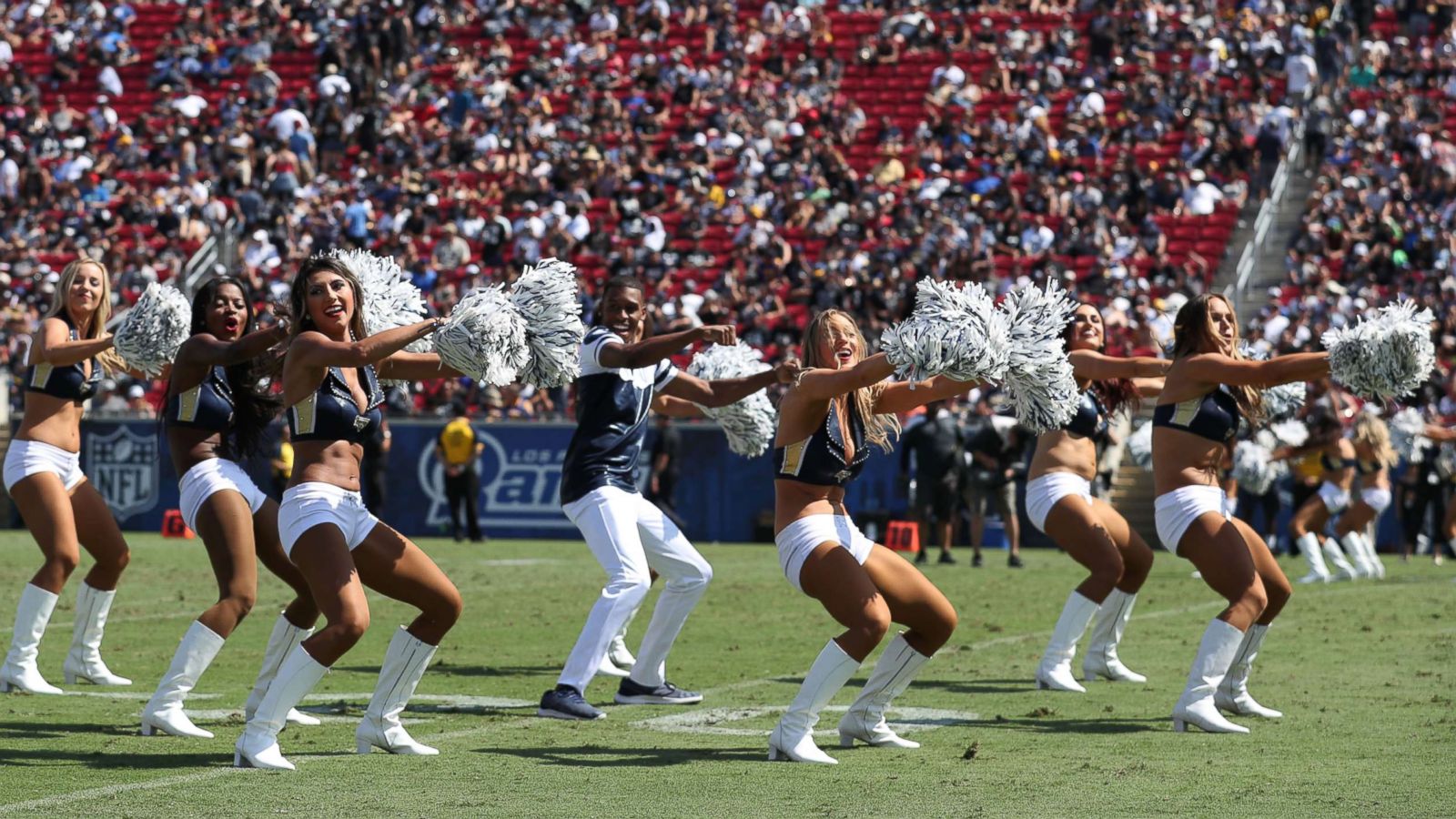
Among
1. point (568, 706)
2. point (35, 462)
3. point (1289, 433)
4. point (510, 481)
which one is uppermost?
point (35, 462)

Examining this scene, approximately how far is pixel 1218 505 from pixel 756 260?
19075mm

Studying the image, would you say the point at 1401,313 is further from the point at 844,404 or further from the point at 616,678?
the point at 616,678

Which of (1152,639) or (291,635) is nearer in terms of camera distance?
(291,635)

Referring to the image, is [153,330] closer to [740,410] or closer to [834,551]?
[740,410]

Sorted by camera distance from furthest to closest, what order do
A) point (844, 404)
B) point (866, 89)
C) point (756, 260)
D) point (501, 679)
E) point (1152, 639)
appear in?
1. point (866, 89)
2. point (756, 260)
3. point (1152, 639)
4. point (501, 679)
5. point (844, 404)

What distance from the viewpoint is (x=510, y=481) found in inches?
914

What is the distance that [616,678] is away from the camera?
953 centimetres

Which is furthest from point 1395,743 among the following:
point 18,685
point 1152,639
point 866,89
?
point 866,89

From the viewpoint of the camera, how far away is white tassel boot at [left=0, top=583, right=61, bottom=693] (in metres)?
8.48

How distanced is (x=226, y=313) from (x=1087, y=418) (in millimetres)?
4168

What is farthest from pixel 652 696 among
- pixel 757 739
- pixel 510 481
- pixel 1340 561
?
pixel 510 481

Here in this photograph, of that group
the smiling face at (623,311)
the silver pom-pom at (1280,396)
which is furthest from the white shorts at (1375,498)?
the smiling face at (623,311)

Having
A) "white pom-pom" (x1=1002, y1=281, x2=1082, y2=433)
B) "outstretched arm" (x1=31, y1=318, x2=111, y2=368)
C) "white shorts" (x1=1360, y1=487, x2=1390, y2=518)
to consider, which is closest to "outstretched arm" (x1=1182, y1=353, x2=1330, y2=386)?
"white pom-pom" (x1=1002, y1=281, x2=1082, y2=433)

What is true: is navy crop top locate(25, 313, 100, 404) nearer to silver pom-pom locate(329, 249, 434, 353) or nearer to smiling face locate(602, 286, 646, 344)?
silver pom-pom locate(329, 249, 434, 353)
